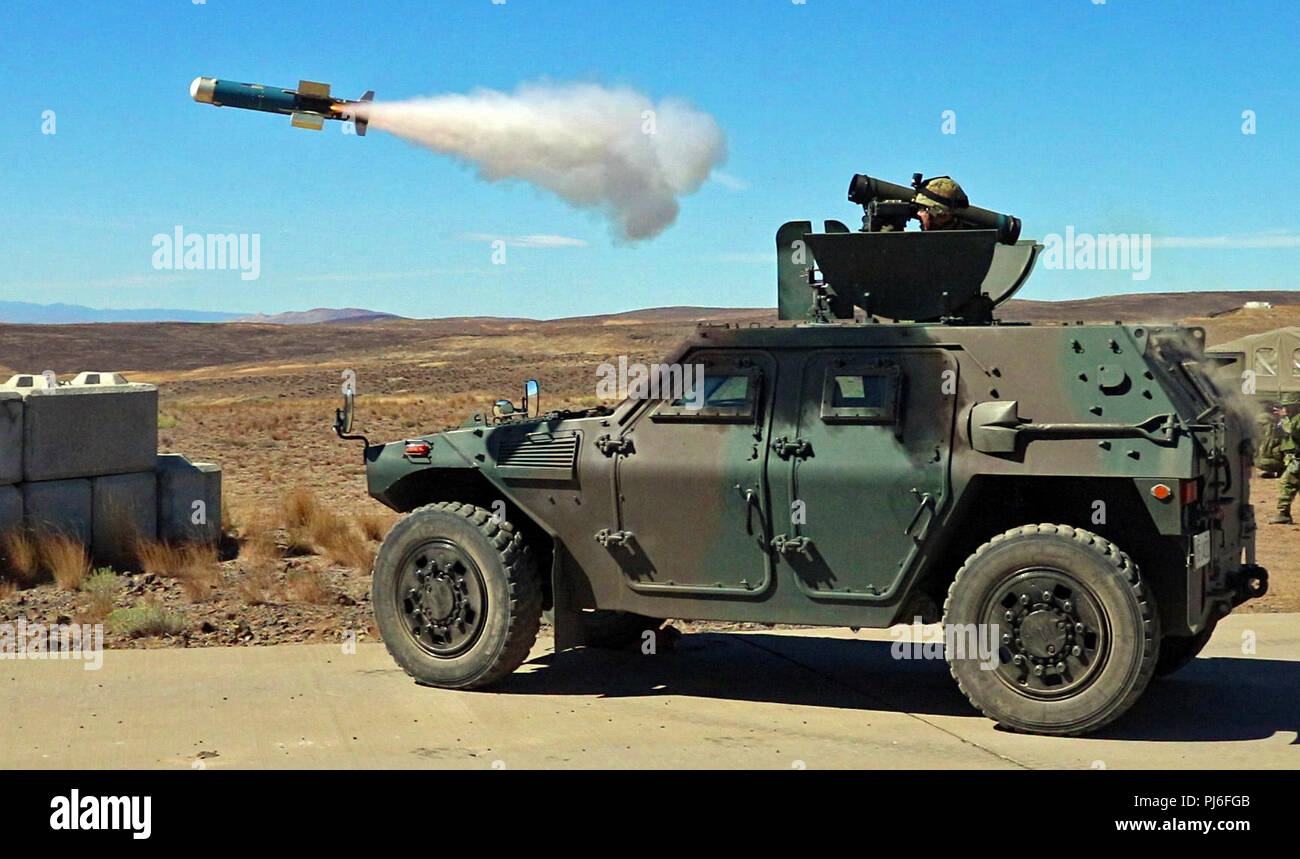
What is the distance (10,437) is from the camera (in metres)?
12.3

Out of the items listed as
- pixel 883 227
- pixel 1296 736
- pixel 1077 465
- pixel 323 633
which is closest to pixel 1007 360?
pixel 1077 465

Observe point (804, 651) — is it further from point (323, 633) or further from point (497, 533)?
point (323, 633)

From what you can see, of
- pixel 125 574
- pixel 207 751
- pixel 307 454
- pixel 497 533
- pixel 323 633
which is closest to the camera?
pixel 207 751

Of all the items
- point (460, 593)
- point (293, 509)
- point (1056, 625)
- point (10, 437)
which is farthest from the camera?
point (293, 509)

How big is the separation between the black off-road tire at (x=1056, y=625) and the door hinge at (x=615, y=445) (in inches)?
71.2

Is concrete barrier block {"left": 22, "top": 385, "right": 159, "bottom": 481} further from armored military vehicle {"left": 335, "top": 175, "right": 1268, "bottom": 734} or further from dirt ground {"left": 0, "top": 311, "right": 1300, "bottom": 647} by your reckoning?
armored military vehicle {"left": 335, "top": 175, "right": 1268, "bottom": 734}

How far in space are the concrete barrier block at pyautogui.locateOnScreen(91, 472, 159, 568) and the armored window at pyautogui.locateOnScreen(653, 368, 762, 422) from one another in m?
6.60

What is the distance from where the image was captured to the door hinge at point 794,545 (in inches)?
303

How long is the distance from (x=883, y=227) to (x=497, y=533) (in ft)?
8.74

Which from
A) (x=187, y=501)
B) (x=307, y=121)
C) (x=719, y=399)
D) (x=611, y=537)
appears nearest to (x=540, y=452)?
(x=611, y=537)

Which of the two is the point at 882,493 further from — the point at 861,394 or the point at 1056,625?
the point at 1056,625

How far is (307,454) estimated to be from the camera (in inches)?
1014

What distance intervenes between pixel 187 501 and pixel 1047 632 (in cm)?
882

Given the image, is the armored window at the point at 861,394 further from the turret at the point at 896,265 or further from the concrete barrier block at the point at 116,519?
the concrete barrier block at the point at 116,519
